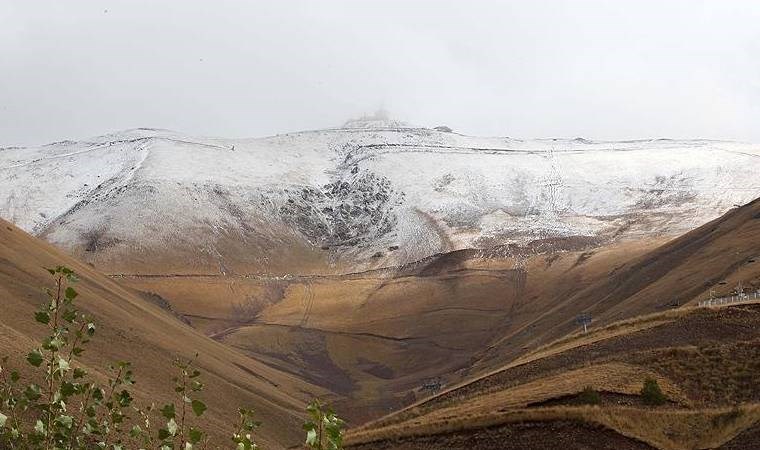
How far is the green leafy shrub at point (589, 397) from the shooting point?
28136 millimetres

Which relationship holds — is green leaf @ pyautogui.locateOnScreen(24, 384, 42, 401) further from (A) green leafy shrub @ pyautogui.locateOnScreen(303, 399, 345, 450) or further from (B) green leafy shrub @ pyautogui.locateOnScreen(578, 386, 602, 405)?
(B) green leafy shrub @ pyautogui.locateOnScreen(578, 386, 602, 405)

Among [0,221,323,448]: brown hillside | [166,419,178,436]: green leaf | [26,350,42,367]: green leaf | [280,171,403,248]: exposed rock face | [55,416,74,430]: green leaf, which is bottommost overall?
[280,171,403,248]: exposed rock face

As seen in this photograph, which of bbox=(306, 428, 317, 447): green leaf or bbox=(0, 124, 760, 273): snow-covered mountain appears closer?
bbox=(306, 428, 317, 447): green leaf

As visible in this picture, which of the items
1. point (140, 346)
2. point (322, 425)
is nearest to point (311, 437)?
point (322, 425)

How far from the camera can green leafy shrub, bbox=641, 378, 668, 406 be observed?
2790 cm

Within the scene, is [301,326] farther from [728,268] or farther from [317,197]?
[317,197]

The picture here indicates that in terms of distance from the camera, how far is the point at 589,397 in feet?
92.9

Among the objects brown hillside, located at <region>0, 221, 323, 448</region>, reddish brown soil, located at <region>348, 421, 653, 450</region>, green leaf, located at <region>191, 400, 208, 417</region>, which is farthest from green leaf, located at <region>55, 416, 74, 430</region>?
brown hillside, located at <region>0, 221, 323, 448</region>

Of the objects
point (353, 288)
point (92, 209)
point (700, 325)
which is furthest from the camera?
point (92, 209)

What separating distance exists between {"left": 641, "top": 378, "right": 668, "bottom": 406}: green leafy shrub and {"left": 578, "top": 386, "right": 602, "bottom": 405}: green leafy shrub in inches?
61.6

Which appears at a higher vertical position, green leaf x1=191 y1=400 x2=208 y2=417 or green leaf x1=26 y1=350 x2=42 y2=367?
green leaf x1=26 y1=350 x2=42 y2=367

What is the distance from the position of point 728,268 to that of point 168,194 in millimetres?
137422

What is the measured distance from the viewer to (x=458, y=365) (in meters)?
81.2

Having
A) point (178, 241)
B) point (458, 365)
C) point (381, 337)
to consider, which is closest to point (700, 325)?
point (458, 365)
